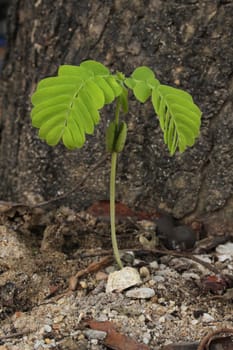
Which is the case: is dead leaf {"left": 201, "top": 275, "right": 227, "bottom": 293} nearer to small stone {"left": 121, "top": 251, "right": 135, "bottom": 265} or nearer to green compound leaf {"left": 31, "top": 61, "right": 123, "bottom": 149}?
small stone {"left": 121, "top": 251, "right": 135, "bottom": 265}

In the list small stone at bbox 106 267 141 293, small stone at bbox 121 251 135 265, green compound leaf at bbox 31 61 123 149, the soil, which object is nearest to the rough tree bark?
the soil

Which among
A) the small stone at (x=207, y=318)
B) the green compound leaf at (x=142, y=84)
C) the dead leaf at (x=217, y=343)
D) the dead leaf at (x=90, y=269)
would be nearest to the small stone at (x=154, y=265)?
the dead leaf at (x=90, y=269)

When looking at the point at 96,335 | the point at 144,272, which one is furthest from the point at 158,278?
the point at 96,335

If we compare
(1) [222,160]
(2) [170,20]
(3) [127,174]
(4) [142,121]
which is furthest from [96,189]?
(2) [170,20]

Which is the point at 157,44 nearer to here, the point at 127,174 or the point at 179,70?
the point at 179,70

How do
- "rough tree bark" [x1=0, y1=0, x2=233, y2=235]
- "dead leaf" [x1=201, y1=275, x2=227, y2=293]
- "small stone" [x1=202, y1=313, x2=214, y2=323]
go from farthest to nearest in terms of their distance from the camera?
1. "rough tree bark" [x1=0, y1=0, x2=233, y2=235]
2. "dead leaf" [x1=201, y1=275, x2=227, y2=293]
3. "small stone" [x1=202, y1=313, x2=214, y2=323]

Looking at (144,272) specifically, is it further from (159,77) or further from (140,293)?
(159,77)
